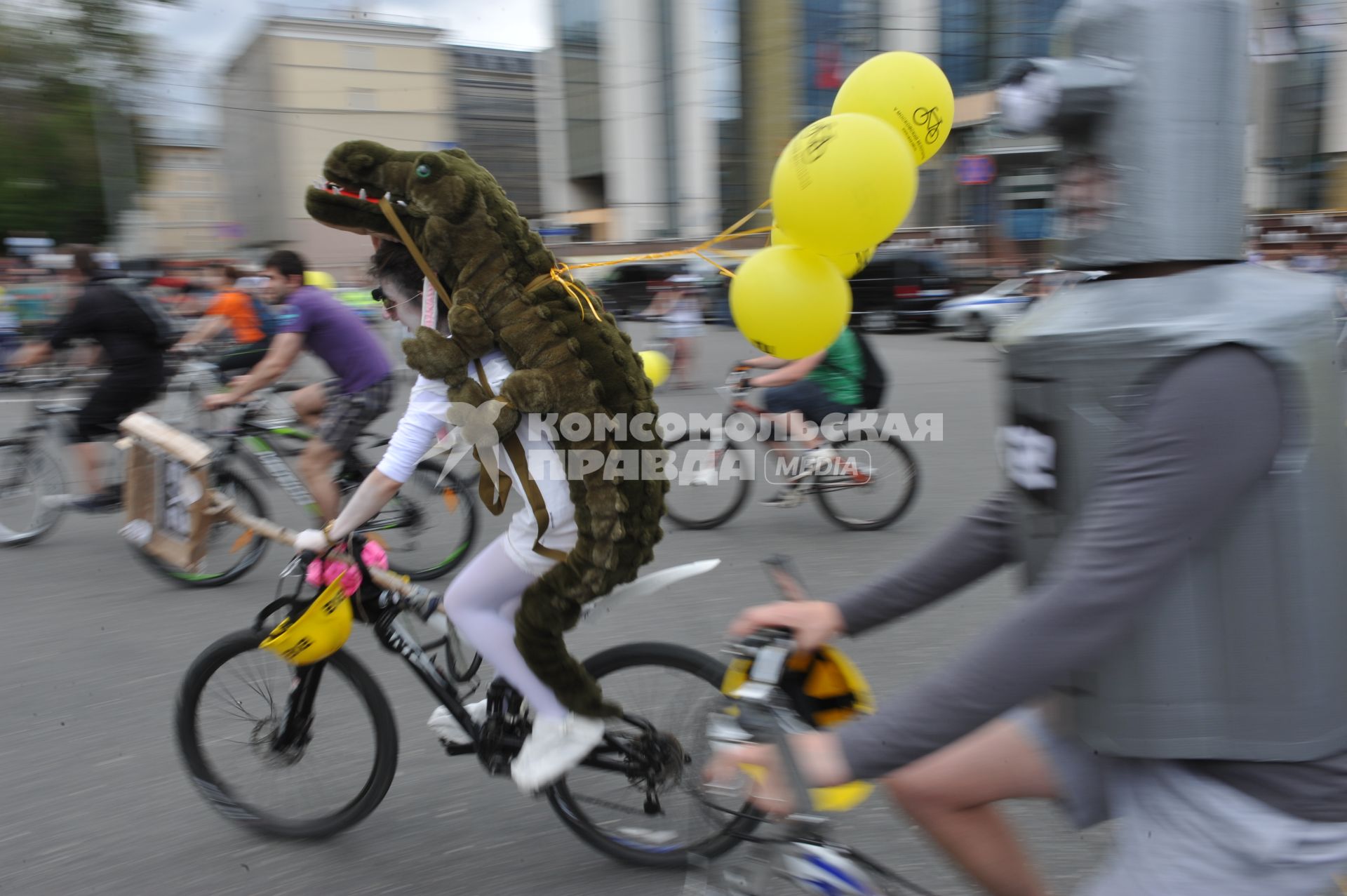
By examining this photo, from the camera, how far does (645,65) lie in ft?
137

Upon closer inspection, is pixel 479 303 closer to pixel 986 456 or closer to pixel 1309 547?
pixel 1309 547

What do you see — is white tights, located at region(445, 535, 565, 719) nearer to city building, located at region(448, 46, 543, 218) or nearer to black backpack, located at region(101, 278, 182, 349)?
black backpack, located at region(101, 278, 182, 349)

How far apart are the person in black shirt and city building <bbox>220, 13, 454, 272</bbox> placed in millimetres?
24952

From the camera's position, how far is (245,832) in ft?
9.89

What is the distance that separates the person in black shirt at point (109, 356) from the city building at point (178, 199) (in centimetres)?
3513

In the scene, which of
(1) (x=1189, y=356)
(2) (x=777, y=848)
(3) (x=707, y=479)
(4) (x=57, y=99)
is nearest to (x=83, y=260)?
(3) (x=707, y=479)

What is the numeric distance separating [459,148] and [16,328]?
53.9ft

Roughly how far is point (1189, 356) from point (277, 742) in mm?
2706

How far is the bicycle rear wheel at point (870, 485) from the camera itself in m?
6.21

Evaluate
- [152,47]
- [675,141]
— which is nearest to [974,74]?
[675,141]

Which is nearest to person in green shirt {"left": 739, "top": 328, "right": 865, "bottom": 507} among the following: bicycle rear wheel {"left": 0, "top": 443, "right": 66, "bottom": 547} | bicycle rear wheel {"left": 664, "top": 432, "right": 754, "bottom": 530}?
bicycle rear wheel {"left": 664, "top": 432, "right": 754, "bottom": 530}

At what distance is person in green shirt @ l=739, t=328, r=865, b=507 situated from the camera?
20.4 feet

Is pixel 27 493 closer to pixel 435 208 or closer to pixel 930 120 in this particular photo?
pixel 435 208

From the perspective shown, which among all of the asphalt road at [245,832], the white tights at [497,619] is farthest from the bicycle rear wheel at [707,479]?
the white tights at [497,619]
